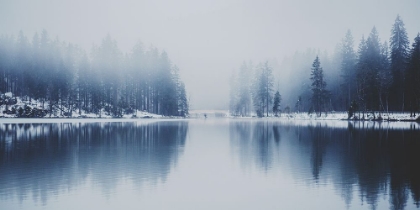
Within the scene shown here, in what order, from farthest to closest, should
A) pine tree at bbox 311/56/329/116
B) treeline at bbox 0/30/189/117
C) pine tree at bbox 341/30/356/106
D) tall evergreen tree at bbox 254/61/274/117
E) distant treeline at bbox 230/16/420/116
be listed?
tall evergreen tree at bbox 254/61/274/117, pine tree at bbox 341/30/356/106, pine tree at bbox 311/56/329/116, treeline at bbox 0/30/189/117, distant treeline at bbox 230/16/420/116

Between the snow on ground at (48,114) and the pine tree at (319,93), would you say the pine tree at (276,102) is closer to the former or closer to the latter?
the pine tree at (319,93)

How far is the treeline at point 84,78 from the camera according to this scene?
89125 millimetres

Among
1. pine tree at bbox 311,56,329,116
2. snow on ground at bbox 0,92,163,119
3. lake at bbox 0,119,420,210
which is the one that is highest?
pine tree at bbox 311,56,329,116

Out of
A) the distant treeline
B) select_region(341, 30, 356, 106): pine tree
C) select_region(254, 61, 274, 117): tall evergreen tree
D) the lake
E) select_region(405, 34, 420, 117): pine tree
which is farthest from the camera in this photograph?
select_region(254, 61, 274, 117): tall evergreen tree

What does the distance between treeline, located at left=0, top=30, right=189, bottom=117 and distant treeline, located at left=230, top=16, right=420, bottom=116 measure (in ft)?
102

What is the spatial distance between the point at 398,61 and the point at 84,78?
261 feet


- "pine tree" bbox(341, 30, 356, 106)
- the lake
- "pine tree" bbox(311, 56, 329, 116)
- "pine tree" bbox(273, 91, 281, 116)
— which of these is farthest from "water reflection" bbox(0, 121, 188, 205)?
"pine tree" bbox(273, 91, 281, 116)

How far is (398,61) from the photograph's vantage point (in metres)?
81.9

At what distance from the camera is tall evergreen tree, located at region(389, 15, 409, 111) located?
7725 cm

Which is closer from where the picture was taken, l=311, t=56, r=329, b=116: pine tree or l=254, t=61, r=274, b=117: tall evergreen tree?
l=311, t=56, r=329, b=116: pine tree

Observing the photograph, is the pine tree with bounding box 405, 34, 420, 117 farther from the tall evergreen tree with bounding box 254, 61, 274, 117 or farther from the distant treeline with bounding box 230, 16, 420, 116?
the tall evergreen tree with bounding box 254, 61, 274, 117

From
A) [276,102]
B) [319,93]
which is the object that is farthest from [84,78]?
[319,93]

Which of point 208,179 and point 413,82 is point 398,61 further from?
point 208,179

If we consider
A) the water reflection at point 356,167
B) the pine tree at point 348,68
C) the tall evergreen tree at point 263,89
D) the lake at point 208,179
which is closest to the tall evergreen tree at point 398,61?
the pine tree at point 348,68
